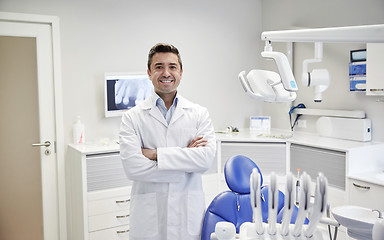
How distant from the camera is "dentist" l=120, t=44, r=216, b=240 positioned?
2207mm

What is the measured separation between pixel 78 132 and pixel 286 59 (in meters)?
2.51

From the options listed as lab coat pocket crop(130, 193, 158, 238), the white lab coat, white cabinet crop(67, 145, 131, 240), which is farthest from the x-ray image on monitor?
lab coat pocket crop(130, 193, 158, 238)

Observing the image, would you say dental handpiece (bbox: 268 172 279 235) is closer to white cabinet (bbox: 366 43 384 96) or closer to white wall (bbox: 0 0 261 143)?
white cabinet (bbox: 366 43 384 96)

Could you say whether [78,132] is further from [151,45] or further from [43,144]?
[151,45]

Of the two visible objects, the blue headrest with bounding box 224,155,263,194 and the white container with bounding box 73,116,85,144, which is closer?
the blue headrest with bounding box 224,155,263,194

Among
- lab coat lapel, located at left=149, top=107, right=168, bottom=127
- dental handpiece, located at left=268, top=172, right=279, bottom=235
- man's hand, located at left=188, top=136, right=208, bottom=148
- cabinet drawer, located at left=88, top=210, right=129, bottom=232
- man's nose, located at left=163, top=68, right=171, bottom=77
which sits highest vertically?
man's nose, located at left=163, top=68, right=171, bottom=77

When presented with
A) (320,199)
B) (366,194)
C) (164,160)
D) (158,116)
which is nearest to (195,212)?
(164,160)

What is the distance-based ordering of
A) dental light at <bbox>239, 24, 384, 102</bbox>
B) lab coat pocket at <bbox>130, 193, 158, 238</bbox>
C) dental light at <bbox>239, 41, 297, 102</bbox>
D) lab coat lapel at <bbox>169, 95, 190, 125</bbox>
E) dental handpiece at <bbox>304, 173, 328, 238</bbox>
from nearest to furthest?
dental handpiece at <bbox>304, 173, 328, 238</bbox>
dental light at <bbox>239, 24, 384, 102</bbox>
dental light at <bbox>239, 41, 297, 102</bbox>
lab coat pocket at <bbox>130, 193, 158, 238</bbox>
lab coat lapel at <bbox>169, 95, 190, 125</bbox>

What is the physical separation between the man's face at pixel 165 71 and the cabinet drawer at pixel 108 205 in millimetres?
1381

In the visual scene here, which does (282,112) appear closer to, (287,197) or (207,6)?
(207,6)

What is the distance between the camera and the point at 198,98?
4.30 metres

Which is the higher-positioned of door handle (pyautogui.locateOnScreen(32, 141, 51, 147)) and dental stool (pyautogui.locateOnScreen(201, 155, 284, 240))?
door handle (pyautogui.locateOnScreen(32, 141, 51, 147))

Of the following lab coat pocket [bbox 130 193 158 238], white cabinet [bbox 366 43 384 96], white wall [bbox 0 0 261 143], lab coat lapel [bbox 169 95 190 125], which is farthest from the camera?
white wall [bbox 0 0 261 143]

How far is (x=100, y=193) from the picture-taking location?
3256 millimetres
